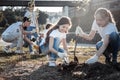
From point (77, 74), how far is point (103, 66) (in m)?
0.48

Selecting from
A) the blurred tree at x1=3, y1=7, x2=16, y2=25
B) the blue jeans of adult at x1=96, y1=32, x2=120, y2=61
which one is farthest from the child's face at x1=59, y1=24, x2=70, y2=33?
the blurred tree at x1=3, y1=7, x2=16, y2=25

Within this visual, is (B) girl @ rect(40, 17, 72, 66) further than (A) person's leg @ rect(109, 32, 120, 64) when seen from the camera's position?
Yes

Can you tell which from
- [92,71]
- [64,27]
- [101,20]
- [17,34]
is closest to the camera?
[92,71]

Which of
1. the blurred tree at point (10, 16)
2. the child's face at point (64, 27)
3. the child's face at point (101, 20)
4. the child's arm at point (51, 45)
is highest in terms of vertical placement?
the child's face at point (101, 20)

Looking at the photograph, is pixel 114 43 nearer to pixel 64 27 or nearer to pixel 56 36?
pixel 64 27

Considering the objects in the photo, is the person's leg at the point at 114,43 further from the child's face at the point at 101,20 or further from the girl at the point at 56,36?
the girl at the point at 56,36

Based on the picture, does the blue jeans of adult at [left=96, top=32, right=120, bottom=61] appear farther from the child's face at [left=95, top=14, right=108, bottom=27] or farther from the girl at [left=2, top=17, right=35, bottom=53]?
the girl at [left=2, top=17, right=35, bottom=53]

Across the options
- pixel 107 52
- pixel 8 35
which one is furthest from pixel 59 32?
pixel 8 35

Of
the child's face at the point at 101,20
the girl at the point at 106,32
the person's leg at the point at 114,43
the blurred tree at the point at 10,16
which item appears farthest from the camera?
the blurred tree at the point at 10,16

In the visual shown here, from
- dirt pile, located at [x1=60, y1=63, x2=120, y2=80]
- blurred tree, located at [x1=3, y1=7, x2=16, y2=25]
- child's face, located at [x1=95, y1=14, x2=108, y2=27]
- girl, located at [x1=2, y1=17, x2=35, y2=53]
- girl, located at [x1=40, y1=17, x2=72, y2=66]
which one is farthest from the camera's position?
blurred tree, located at [x1=3, y1=7, x2=16, y2=25]

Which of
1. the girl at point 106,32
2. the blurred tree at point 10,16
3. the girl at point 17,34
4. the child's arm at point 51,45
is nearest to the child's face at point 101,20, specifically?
the girl at point 106,32

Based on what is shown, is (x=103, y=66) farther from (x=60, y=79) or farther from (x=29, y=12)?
(x=29, y=12)

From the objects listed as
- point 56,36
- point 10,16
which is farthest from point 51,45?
point 10,16

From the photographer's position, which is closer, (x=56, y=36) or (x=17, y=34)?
(x=56, y=36)
